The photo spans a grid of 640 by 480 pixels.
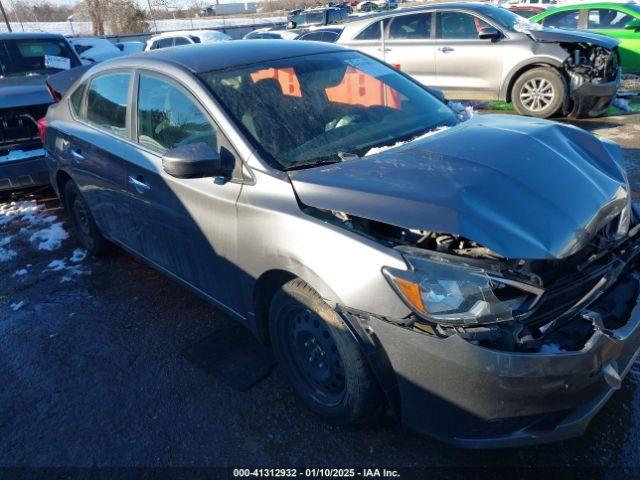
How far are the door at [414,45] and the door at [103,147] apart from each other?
5.89m

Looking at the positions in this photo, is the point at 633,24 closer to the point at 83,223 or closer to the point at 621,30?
the point at 621,30

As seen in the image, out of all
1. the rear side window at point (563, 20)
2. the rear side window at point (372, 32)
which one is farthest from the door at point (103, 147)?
the rear side window at point (563, 20)

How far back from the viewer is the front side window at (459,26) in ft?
25.8

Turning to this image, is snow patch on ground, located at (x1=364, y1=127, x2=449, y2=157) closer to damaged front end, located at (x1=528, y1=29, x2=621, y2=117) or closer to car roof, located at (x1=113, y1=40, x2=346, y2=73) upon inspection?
car roof, located at (x1=113, y1=40, x2=346, y2=73)

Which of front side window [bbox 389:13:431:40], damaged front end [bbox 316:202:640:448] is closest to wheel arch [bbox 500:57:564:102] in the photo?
front side window [bbox 389:13:431:40]

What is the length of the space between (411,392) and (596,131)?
6.48 metres

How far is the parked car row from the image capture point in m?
1.87

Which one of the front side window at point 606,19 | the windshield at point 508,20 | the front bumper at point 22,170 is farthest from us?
the front side window at point 606,19

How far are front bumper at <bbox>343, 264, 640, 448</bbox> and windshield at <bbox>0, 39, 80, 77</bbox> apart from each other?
676cm

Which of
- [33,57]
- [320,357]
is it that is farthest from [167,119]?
[33,57]

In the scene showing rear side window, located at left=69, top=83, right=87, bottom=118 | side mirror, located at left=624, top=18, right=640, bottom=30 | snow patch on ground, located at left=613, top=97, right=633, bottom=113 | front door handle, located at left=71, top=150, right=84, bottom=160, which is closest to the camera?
front door handle, located at left=71, top=150, right=84, bottom=160

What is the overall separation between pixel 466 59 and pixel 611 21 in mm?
3872

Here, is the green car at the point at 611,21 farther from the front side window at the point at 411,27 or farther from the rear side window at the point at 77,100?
the rear side window at the point at 77,100

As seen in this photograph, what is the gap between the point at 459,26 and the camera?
8.05 metres
